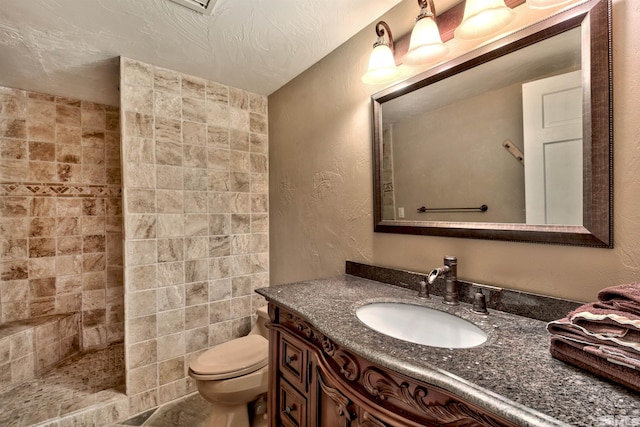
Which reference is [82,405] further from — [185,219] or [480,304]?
[480,304]

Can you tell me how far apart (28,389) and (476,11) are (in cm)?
320

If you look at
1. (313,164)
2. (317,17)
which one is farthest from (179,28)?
(313,164)

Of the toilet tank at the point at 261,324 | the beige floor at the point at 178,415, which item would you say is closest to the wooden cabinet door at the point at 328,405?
the toilet tank at the point at 261,324

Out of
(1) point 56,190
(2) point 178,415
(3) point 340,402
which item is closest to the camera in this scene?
(3) point 340,402

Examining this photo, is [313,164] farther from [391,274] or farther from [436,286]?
[436,286]

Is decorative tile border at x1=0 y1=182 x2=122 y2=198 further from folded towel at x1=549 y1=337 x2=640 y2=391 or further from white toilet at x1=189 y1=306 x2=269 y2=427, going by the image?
folded towel at x1=549 y1=337 x2=640 y2=391

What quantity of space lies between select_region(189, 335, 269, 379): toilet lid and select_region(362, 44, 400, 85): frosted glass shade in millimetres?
1575

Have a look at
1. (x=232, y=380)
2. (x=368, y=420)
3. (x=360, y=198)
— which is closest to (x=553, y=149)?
(x=360, y=198)

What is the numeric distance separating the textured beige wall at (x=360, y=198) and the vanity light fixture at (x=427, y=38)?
8.3 inches

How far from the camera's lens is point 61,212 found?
235cm

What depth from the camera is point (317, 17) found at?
1.41m

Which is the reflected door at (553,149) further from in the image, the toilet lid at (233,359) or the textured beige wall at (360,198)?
the toilet lid at (233,359)

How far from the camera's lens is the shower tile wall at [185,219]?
1.77 metres

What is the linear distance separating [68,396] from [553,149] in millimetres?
2833
